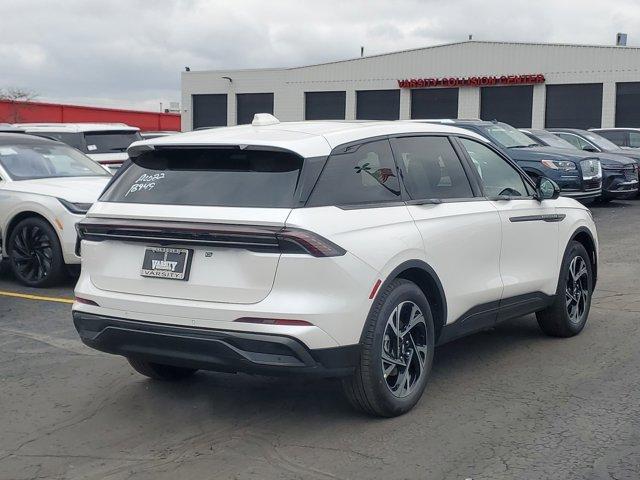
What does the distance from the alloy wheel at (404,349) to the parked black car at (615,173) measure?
550 inches

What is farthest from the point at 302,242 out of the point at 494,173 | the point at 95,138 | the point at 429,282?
the point at 95,138

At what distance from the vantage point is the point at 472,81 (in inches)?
1697

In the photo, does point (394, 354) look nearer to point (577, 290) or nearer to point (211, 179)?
point (211, 179)

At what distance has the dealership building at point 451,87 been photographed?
39.6 meters

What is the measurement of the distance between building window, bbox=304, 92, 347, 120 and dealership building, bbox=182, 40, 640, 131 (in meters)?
0.05

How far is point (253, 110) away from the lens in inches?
2024

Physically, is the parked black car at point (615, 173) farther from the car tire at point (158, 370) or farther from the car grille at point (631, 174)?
the car tire at point (158, 370)

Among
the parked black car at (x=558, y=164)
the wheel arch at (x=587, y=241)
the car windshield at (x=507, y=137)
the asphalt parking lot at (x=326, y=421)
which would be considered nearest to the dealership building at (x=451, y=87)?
the car windshield at (x=507, y=137)

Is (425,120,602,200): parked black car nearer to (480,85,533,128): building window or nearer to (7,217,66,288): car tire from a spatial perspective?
(7,217,66,288): car tire

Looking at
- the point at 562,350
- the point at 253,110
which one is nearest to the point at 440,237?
the point at 562,350

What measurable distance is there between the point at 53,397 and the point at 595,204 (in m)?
16.6

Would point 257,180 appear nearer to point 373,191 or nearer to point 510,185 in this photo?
point 373,191

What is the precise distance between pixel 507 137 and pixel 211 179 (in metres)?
13.4

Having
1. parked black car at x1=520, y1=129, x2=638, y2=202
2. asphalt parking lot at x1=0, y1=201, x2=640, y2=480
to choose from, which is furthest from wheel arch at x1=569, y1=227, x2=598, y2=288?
parked black car at x1=520, y1=129, x2=638, y2=202
